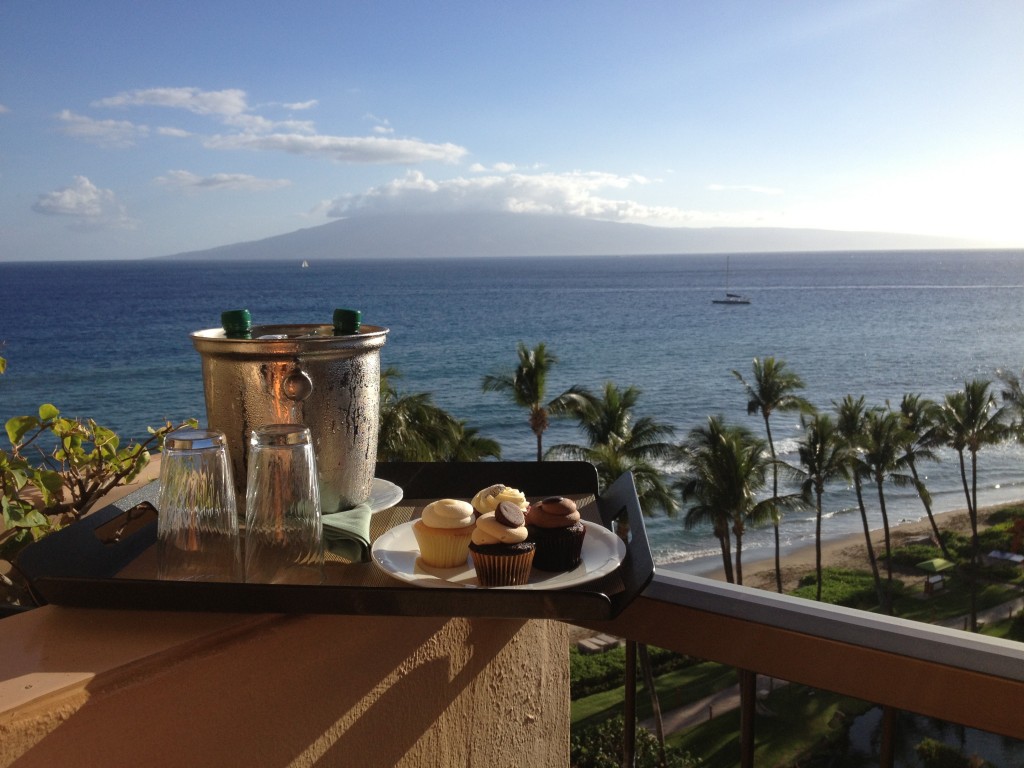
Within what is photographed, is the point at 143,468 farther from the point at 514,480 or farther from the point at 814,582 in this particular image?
the point at 814,582

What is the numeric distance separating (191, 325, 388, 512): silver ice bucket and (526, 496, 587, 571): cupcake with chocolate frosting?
0.81 feet

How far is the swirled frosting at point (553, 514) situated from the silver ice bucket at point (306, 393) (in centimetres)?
24

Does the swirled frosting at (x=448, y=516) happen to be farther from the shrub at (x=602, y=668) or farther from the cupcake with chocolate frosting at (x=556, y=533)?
the shrub at (x=602, y=668)

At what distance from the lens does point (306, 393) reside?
96cm

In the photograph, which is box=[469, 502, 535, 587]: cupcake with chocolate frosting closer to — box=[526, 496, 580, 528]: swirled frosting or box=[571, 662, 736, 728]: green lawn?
box=[526, 496, 580, 528]: swirled frosting

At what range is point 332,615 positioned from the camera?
89cm

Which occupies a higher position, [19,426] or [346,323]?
[346,323]

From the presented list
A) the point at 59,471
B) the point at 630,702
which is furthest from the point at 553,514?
the point at 59,471

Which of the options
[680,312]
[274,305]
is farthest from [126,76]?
[680,312]

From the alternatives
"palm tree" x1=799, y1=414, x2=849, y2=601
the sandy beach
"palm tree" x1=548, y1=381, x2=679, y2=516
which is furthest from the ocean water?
"palm tree" x1=548, y1=381, x2=679, y2=516

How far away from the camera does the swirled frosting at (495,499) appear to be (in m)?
1.06

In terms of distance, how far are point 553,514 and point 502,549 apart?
0.10 metres

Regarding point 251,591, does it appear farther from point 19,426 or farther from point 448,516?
point 19,426

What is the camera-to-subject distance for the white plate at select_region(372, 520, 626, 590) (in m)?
0.87
